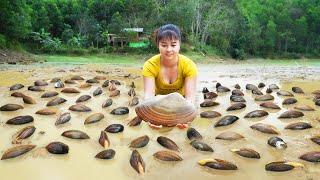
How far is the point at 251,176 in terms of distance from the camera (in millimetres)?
4762

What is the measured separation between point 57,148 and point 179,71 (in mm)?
1751

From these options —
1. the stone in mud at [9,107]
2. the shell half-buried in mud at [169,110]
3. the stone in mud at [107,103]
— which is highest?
the shell half-buried in mud at [169,110]

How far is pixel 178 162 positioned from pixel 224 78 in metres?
7.85

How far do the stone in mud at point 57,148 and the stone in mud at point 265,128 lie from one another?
2.71 m

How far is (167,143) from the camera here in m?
5.56

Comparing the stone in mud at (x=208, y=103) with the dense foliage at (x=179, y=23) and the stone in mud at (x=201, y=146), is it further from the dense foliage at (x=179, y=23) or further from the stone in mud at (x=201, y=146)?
the dense foliage at (x=179, y=23)

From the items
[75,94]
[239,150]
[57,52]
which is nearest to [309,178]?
[239,150]

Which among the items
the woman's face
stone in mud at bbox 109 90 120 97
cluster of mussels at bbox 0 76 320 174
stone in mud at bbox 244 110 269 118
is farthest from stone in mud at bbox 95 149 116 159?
stone in mud at bbox 109 90 120 97

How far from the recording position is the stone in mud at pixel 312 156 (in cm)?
514

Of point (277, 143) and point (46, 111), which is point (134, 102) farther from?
point (277, 143)

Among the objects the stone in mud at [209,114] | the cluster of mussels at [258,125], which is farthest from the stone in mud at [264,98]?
the stone in mud at [209,114]

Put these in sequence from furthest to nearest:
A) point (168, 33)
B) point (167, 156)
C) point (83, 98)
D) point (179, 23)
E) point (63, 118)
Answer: point (179, 23) < point (83, 98) < point (63, 118) < point (167, 156) < point (168, 33)

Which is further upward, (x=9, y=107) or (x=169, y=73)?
(x=169, y=73)

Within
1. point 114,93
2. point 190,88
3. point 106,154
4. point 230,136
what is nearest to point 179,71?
point 190,88
